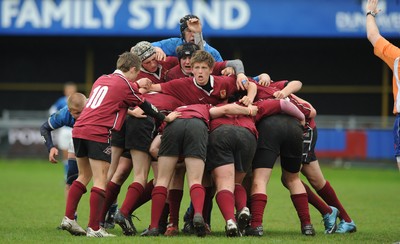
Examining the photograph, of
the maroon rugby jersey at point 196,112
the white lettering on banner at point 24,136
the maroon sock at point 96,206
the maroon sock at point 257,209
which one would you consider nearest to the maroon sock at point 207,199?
the maroon sock at point 257,209

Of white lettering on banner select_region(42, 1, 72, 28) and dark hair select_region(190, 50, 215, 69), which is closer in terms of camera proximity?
dark hair select_region(190, 50, 215, 69)

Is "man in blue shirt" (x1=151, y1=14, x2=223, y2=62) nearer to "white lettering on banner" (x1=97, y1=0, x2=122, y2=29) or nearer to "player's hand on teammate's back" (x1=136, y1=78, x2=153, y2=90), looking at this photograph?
"player's hand on teammate's back" (x1=136, y1=78, x2=153, y2=90)

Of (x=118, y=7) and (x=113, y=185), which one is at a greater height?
(x=118, y=7)

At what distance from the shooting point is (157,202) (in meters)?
8.95

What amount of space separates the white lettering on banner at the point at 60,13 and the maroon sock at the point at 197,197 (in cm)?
1669

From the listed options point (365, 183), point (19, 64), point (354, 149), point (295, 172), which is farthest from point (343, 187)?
point (19, 64)

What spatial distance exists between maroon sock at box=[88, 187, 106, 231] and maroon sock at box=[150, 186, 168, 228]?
0.54 m

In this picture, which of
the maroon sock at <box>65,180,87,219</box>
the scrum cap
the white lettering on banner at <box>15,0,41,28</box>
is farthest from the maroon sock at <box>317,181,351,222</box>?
the white lettering on banner at <box>15,0,41,28</box>

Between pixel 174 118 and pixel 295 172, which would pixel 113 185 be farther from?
pixel 295 172

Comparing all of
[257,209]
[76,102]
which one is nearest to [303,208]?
[257,209]

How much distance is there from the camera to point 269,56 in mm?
27438

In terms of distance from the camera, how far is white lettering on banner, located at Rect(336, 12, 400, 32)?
2427 cm

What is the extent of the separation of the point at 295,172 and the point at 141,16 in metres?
16.0

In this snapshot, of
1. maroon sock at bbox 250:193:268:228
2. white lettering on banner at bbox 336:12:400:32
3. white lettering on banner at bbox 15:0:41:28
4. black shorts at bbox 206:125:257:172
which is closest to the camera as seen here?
black shorts at bbox 206:125:257:172
